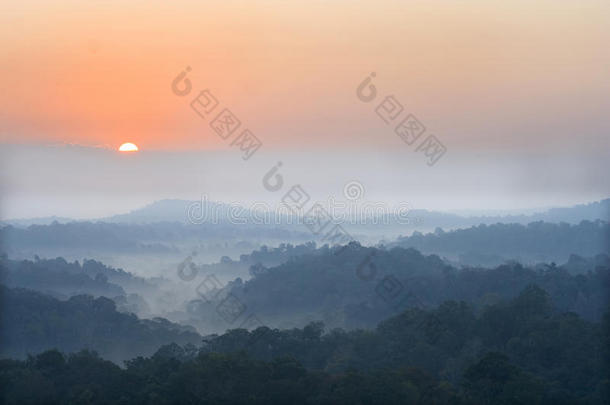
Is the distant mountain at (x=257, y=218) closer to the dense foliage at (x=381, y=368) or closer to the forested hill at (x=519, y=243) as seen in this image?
the forested hill at (x=519, y=243)

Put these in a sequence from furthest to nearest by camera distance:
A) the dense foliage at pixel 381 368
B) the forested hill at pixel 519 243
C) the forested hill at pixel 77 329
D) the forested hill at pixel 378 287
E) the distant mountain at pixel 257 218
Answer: the distant mountain at pixel 257 218, the forested hill at pixel 519 243, the forested hill at pixel 77 329, the forested hill at pixel 378 287, the dense foliage at pixel 381 368

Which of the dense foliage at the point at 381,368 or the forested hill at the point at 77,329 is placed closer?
the dense foliage at the point at 381,368

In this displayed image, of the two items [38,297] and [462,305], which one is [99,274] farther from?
[462,305]

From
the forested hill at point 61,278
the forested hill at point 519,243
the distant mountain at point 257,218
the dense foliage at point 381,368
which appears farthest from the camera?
the distant mountain at point 257,218

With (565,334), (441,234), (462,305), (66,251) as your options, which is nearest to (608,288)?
(462,305)

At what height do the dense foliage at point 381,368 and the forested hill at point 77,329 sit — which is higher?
the forested hill at point 77,329

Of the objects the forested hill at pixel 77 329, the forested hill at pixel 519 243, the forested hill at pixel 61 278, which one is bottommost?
the forested hill at pixel 519 243

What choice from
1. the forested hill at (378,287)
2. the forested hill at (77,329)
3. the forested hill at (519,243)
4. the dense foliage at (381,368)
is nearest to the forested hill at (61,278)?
the forested hill at (378,287)
